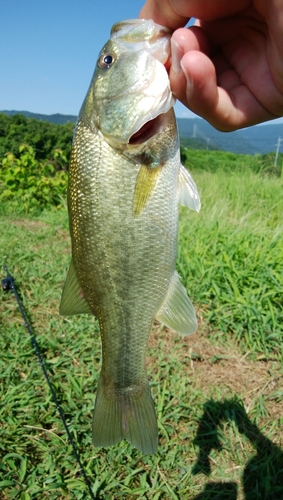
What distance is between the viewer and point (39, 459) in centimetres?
276

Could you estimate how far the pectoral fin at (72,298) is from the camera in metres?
1.82

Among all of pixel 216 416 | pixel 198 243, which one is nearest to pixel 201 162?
pixel 198 243

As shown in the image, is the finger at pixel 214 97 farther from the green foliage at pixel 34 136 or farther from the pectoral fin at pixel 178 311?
the green foliage at pixel 34 136

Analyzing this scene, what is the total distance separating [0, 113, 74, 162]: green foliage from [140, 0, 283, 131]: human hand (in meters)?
12.1

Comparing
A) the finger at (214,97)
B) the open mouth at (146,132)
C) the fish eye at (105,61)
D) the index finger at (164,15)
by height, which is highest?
the index finger at (164,15)

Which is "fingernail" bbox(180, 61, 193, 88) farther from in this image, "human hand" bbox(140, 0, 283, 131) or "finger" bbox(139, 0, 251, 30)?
"finger" bbox(139, 0, 251, 30)

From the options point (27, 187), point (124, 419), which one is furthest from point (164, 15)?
point (27, 187)

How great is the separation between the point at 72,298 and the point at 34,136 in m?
13.6

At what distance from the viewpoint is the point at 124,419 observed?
1901 millimetres

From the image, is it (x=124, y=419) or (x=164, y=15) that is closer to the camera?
(x=164, y=15)

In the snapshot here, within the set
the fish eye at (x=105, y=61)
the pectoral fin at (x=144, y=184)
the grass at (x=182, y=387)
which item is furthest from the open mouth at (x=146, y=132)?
the grass at (x=182, y=387)

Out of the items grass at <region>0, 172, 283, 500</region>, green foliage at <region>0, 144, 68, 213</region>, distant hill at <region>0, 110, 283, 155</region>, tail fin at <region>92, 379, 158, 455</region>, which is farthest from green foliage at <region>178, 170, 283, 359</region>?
distant hill at <region>0, 110, 283, 155</region>

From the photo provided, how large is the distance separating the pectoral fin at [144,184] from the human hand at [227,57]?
34 cm

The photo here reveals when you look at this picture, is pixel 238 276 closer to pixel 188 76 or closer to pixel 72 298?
pixel 72 298
